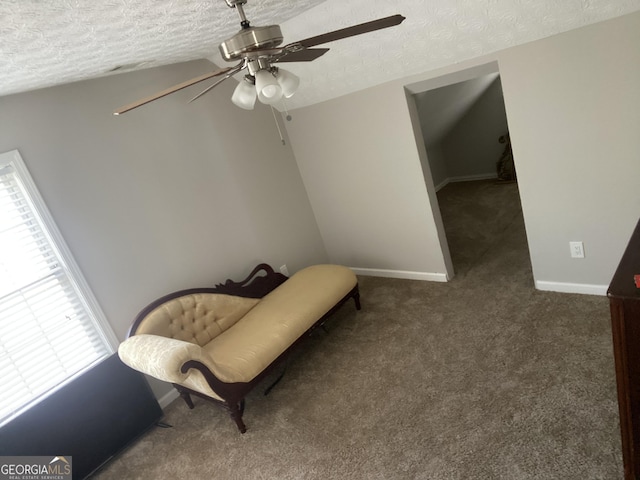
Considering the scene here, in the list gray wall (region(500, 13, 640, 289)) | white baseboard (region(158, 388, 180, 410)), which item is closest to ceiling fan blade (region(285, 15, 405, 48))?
gray wall (region(500, 13, 640, 289))

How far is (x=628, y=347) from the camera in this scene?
139cm

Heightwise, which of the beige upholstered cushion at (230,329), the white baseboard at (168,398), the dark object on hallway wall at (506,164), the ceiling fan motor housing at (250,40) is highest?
the ceiling fan motor housing at (250,40)

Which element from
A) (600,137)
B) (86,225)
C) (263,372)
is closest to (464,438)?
(263,372)

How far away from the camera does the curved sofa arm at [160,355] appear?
2240 mm

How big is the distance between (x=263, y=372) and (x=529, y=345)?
1635 millimetres

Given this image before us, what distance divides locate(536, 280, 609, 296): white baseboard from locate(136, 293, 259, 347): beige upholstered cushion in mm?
2207

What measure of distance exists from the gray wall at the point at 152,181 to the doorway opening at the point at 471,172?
57.7 inches

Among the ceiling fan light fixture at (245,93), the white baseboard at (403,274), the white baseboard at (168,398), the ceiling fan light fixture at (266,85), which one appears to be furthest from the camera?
the white baseboard at (403,274)

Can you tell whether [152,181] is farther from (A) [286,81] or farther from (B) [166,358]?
(A) [286,81]

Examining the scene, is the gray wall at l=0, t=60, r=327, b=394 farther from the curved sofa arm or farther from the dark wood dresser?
the dark wood dresser

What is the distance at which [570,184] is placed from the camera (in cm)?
263

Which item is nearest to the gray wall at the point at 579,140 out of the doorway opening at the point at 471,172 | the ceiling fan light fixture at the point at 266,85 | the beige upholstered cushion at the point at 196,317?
the doorway opening at the point at 471,172

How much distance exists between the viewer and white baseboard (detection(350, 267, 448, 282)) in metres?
3.61

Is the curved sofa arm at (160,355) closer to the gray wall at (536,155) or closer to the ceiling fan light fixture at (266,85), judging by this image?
the ceiling fan light fixture at (266,85)
